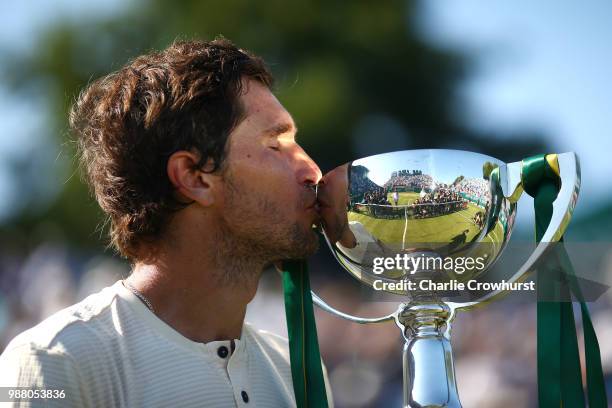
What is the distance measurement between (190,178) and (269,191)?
19 cm

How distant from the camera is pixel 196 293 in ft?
6.18

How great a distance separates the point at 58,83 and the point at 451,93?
3478mm

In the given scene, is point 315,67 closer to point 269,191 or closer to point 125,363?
point 269,191

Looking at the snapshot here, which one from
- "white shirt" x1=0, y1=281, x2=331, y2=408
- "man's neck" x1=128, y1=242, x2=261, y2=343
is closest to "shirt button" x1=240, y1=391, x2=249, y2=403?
"white shirt" x1=0, y1=281, x2=331, y2=408

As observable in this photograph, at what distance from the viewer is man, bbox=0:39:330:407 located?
5.79 ft

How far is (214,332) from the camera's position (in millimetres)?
1887

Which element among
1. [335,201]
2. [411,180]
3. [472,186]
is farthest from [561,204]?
[335,201]

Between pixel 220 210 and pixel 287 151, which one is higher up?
pixel 287 151

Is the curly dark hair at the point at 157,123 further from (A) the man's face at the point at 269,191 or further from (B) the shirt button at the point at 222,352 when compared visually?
(B) the shirt button at the point at 222,352

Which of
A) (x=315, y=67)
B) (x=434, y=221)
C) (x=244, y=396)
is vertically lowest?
(x=244, y=396)

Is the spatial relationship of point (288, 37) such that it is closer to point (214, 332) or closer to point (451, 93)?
point (451, 93)

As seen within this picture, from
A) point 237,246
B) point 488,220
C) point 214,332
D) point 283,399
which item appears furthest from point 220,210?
point 488,220

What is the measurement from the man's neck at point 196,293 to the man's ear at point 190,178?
0.13 m

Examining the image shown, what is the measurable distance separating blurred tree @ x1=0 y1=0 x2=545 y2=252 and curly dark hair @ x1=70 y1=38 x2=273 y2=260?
5027 mm
